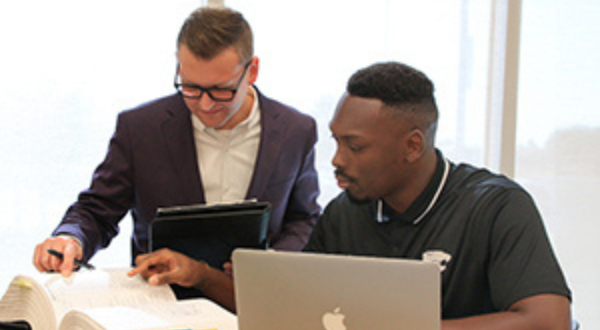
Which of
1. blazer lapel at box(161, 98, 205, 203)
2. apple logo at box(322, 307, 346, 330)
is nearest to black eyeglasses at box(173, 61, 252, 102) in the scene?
blazer lapel at box(161, 98, 205, 203)

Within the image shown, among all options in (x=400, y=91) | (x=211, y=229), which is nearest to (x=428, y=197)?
(x=400, y=91)

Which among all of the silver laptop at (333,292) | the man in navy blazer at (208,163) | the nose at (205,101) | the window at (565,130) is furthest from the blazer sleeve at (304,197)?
the window at (565,130)

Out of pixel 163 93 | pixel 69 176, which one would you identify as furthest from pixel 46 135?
pixel 163 93

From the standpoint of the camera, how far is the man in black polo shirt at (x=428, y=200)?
158 cm

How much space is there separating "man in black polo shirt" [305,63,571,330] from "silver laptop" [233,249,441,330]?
1.74 feet

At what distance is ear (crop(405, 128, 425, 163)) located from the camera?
1.70 metres

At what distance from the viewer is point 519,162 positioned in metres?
3.41

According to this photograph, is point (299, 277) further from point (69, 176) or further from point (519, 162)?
point (519, 162)

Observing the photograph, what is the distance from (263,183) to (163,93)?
1.10 meters

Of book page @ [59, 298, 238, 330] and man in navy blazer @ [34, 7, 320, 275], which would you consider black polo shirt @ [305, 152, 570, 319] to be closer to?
man in navy blazer @ [34, 7, 320, 275]

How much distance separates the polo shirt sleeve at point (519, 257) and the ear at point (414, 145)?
0.73 feet

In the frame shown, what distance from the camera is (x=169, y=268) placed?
173cm

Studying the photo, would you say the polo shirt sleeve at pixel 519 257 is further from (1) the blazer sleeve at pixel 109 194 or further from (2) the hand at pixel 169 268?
(1) the blazer sleeve at pixel 109 194

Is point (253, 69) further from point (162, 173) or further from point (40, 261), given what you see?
point (40, 261)
